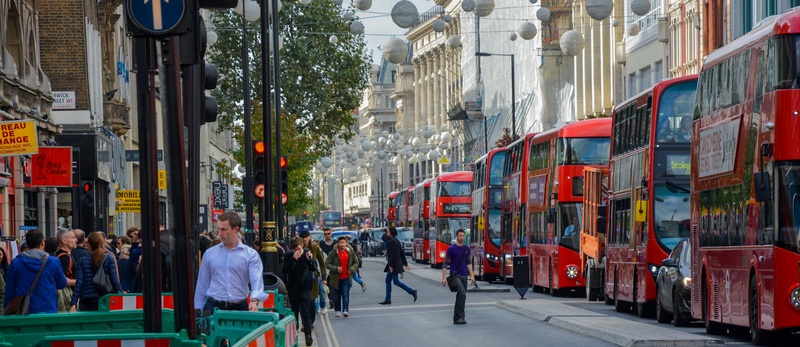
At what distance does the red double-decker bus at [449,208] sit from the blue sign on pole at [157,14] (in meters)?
41.1

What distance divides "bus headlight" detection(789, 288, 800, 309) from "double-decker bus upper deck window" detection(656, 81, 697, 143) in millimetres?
7565

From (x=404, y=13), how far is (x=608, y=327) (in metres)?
9.65

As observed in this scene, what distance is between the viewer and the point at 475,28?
3199 inches

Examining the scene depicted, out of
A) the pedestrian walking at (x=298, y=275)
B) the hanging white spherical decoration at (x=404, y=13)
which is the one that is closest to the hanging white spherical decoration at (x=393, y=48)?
the hanging white spherical decoration at (x=404, y=13)

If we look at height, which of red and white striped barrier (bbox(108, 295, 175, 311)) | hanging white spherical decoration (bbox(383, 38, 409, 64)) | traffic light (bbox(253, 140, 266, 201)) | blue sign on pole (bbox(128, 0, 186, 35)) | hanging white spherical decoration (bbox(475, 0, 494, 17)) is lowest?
red and white striped barrier (bbox(108, 295, 175, 311))

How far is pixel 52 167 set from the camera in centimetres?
2422

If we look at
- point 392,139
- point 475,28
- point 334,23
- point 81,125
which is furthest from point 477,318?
point 475,28

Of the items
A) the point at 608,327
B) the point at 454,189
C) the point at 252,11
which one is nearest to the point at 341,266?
the point at 608,327

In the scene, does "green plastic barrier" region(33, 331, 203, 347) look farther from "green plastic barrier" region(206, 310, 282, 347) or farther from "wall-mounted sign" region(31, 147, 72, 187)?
"wall-mounted sign" region(31, 147, 72, 187)

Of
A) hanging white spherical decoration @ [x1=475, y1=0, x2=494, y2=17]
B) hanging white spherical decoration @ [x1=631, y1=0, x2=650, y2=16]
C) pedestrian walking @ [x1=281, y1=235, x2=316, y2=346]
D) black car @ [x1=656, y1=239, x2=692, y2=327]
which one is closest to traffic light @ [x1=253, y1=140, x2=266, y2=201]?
pedestrian walking @ [x1=281, y1=235, x2=316, y2=346]

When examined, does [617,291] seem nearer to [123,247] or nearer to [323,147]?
[123,247]

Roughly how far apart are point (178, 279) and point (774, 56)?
888 cm

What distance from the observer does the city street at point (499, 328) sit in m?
15.9

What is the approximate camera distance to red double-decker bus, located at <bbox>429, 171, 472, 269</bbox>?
48.6 meters
